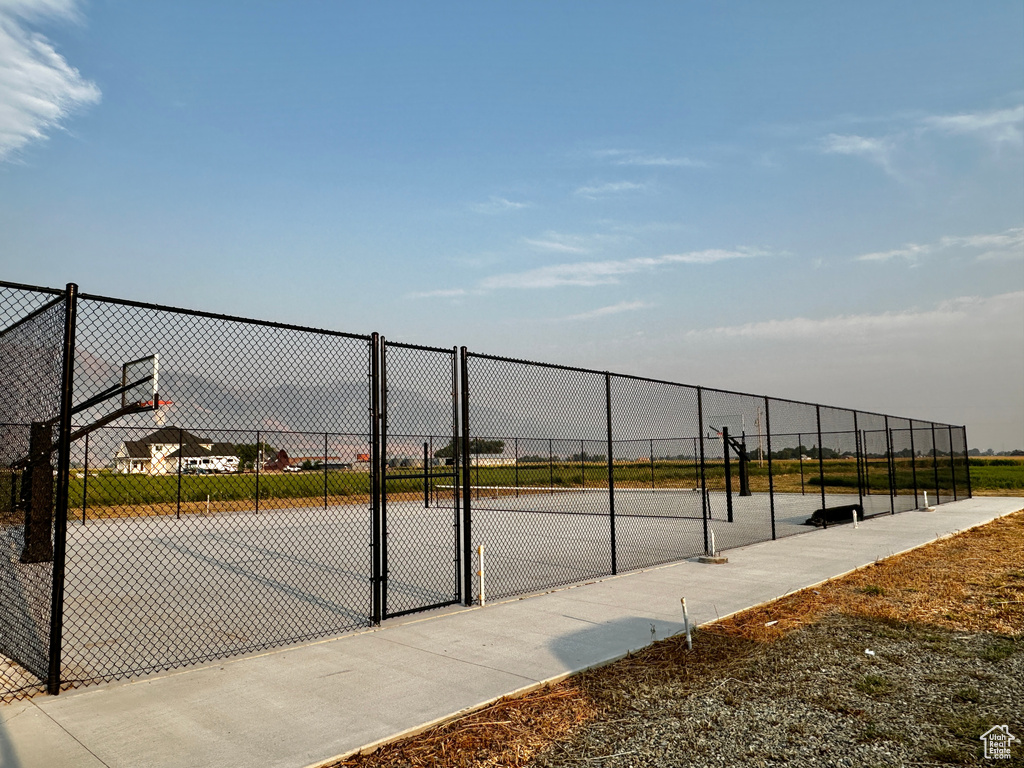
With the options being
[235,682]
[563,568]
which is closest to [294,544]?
[563,568]

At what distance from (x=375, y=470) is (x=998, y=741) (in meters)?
5.34

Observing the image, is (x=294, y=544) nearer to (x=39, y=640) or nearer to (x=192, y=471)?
(x=192, y=471)

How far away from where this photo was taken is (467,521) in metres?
7.69

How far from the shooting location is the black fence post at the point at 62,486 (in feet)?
15.2

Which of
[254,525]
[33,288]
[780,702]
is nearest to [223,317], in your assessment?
[33,288]

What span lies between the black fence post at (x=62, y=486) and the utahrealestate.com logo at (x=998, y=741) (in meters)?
5.80

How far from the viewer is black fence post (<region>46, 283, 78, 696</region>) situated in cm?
464

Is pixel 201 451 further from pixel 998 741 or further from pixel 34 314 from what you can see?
→ pixel 998 741

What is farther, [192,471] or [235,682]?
[192,471]

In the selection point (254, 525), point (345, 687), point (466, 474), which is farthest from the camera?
point (254, 525)

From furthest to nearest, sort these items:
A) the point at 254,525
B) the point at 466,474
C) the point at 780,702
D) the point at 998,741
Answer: the point at 254,525 → the point at 466,474 → the point at 780,702 → the point at 998,741

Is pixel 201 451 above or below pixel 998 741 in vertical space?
above

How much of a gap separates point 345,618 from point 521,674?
288cm

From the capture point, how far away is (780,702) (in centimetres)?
462
